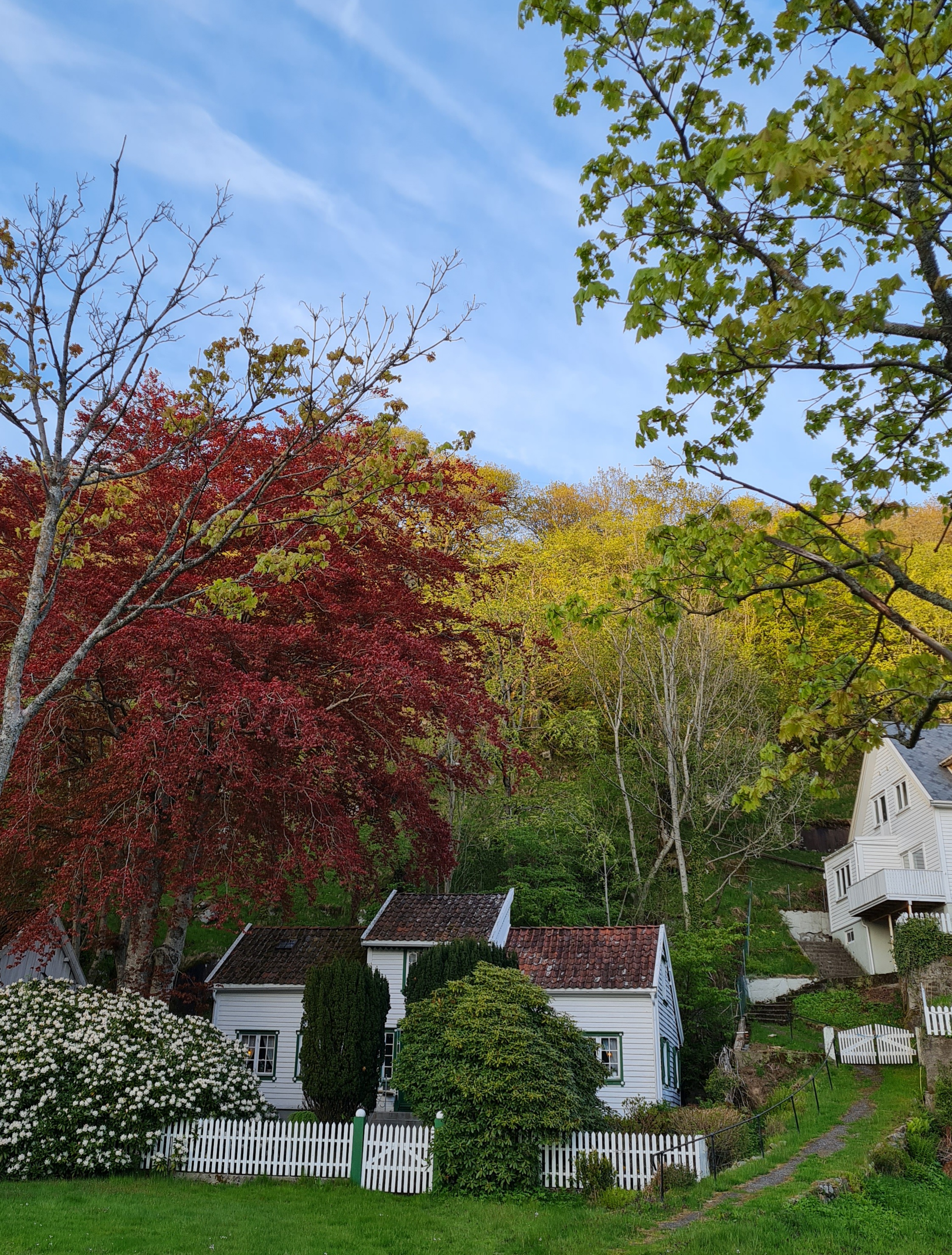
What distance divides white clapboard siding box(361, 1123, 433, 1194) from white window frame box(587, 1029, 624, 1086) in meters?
6.50

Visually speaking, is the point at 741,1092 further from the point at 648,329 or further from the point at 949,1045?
the point at 648,329

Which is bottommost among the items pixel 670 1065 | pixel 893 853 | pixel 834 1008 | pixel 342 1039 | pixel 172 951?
pixel 670 1065

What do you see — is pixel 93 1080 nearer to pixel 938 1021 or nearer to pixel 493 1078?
pixel 493 1078

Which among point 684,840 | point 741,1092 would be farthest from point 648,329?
point 684,840

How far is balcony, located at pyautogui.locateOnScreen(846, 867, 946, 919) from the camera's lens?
25.2 m

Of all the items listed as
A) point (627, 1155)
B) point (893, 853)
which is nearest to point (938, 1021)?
point (627, 1155)

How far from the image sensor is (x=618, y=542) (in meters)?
33.2

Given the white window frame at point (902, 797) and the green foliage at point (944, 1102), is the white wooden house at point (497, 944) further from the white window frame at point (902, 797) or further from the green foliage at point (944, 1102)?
the white window frame at point (902, 797)

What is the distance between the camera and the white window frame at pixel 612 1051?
59.7ft

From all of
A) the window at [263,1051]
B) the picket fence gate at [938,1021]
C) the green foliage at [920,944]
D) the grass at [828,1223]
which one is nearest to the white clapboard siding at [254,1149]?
the grass at [828,1223]

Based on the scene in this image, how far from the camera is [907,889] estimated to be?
25.3m

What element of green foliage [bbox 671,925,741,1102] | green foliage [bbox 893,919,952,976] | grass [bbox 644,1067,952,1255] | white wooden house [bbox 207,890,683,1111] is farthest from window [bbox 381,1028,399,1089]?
green foliage [bbox 893,919,952,976]

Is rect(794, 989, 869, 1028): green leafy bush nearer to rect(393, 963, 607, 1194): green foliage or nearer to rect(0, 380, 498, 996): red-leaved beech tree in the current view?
rect(393, 963, 607, 1194): green foliage

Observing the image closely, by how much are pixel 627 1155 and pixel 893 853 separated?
20.0 m
